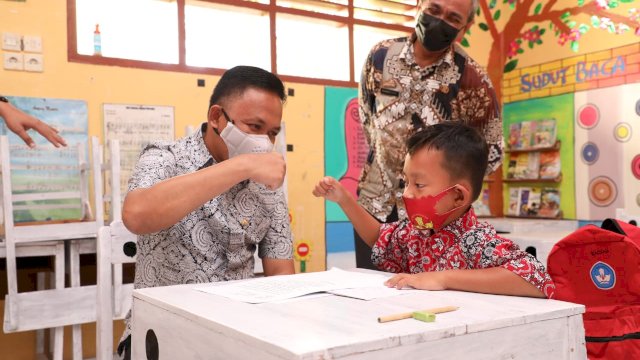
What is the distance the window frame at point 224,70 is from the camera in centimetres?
353

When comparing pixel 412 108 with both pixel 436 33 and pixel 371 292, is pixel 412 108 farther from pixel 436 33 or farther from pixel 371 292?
pixel 371 292

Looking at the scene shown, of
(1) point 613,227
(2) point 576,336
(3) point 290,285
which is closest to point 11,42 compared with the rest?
(3) point 290,285

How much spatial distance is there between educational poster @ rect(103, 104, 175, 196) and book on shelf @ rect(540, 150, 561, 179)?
2928 millimetres

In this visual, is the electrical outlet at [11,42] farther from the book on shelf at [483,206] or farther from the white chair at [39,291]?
the book on shelf at [483,206]

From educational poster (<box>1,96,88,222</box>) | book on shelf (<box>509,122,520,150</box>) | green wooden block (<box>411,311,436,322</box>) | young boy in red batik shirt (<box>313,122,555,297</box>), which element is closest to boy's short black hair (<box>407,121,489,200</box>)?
young boy in red batik shirt (<box>313,122,555,297</box>)

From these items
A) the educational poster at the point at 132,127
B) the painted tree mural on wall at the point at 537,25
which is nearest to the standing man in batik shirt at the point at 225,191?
the educational poster at the point at 132,127

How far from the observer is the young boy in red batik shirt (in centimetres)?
Result: 109

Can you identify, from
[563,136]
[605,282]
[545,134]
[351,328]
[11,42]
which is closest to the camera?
[351,328]

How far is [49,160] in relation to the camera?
11.3 ft

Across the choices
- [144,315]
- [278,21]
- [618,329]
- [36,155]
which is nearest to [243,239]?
[144,315]

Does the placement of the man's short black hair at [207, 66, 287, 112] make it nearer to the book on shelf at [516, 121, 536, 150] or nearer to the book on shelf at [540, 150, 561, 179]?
the book on shelf at [540, 150, 561, 179]

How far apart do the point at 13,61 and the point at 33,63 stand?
0.34 ft

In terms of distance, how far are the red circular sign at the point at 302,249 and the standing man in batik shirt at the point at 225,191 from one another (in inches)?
108

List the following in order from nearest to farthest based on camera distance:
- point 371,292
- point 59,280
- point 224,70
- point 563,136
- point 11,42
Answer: point 371,292 → point 59,280 → point 11,42 → point 224,70 → point 563,136
